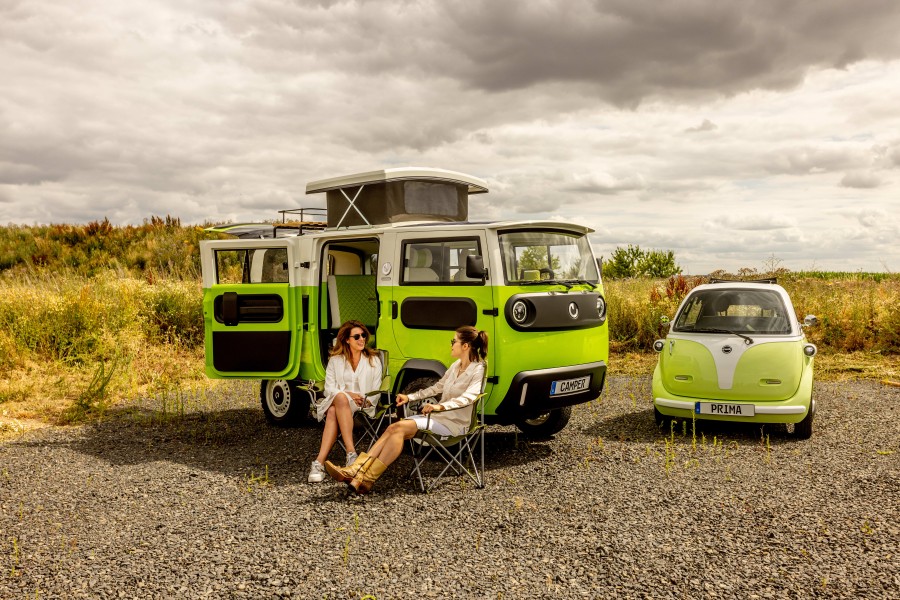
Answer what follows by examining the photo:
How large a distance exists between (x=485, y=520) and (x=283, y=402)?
4.15m

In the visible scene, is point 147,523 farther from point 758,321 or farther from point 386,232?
point 758,321

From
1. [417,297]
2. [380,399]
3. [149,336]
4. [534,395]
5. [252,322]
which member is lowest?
[380,399]

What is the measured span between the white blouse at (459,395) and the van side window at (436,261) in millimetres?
949

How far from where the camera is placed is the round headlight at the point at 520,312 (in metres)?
6.42

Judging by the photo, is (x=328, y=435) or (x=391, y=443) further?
(x=328, y=435)

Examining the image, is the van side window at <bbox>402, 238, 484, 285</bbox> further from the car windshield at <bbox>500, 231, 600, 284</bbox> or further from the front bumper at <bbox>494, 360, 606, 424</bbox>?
the front bumper at <bbox>494, 360, 606, 424</bbox>

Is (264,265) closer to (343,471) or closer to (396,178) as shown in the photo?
(396,178)

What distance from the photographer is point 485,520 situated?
5.23m

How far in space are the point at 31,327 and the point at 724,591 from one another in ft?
38.6

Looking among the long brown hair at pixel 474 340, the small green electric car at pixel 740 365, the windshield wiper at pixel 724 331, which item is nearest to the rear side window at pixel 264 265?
the long brown hair at pixel 474 340

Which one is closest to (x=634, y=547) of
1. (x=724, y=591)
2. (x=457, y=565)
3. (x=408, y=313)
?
(x=724, y=591)

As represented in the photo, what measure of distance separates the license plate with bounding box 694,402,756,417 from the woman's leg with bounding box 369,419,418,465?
11.1 ft

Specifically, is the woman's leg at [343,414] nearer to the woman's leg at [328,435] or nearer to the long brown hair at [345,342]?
the woman's leg at [328,435]

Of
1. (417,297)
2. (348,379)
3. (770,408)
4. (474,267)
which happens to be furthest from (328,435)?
(770,408)
